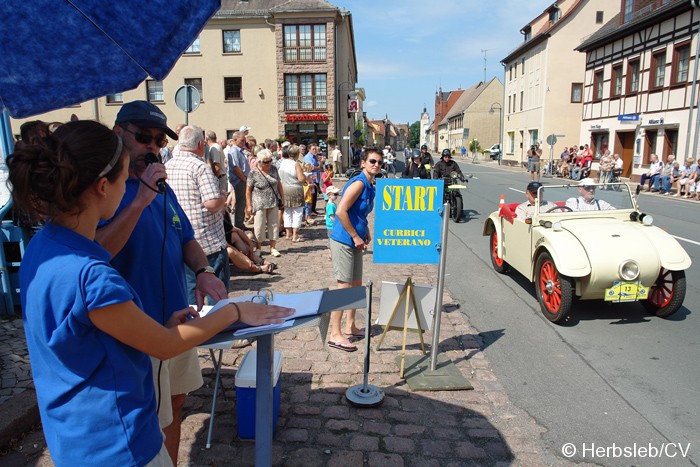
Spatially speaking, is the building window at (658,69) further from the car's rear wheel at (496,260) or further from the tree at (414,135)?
the tree at (414,135)

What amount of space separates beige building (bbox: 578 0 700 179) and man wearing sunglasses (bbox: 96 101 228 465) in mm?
24520

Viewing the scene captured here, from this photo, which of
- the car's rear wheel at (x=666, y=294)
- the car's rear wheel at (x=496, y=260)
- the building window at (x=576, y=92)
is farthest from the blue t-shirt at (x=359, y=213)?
the building window at (x=576, y=92)

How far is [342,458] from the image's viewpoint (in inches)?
121

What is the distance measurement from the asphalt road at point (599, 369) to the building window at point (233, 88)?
29.2m

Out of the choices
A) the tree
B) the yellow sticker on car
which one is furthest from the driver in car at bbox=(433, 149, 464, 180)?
the tree

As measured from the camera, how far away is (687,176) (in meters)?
19.5

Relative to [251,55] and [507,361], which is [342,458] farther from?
[251,55]

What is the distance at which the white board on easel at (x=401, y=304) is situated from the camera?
4.63 metres

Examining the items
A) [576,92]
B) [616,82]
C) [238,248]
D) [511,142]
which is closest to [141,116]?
[238,248]

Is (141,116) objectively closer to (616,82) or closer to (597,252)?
(597,252)

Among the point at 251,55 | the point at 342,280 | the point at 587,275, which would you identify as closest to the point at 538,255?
the point at 587,275

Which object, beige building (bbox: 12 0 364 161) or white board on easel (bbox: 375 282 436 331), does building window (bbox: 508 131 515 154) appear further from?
white board on easel (bbox: 375 282 436 331)

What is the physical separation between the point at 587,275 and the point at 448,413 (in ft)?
8.16

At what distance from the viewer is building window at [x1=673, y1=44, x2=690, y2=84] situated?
22.7 m
